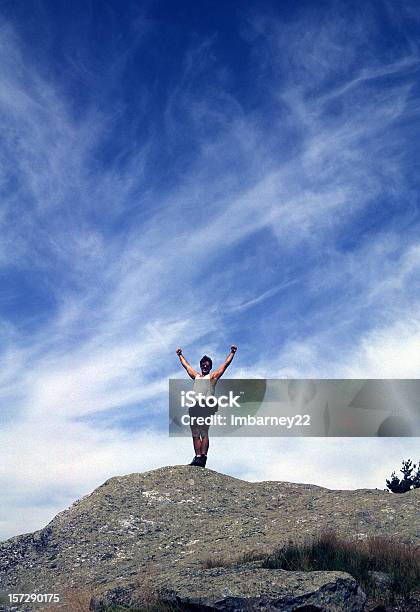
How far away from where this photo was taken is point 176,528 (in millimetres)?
15133

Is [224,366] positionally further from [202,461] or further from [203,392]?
[202,461]

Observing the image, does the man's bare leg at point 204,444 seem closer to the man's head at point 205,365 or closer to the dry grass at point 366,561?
the man's head at point 205,365

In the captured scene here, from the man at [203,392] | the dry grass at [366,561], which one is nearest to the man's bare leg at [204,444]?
the man at [203,392]

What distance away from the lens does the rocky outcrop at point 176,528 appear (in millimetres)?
12758

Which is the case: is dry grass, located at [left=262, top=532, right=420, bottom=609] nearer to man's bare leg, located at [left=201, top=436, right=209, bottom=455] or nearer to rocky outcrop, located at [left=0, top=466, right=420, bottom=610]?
rocky outcrop, located at [left=0, top=466, right=420, bottom=610]

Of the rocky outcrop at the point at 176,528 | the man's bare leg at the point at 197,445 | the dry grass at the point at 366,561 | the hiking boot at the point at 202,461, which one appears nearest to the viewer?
the dry grass at the point at 366,561

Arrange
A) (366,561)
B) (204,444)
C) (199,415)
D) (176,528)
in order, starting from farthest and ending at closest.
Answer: (204,444) < (199,415) < (176,528) < (366,561)

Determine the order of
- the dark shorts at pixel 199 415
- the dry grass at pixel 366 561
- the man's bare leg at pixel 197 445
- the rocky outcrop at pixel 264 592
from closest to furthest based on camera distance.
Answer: the rocky outcrop at pixel 264 592 → the dry grass at pixel 366 561 → the dark shorts at pixel 199 415 → the man's bare leg at pixel 197 445

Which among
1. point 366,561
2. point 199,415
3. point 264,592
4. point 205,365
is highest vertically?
point 205,365

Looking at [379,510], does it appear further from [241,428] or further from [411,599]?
[241,428]

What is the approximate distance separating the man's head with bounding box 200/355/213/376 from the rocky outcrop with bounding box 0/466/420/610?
280 centimetres

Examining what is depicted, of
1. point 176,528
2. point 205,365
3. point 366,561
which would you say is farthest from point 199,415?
point 366,561

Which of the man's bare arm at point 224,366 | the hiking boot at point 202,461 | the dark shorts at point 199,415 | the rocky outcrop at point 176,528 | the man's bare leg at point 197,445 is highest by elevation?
the man's bare arm at point 224,366

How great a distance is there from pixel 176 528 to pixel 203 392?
4.53 m
